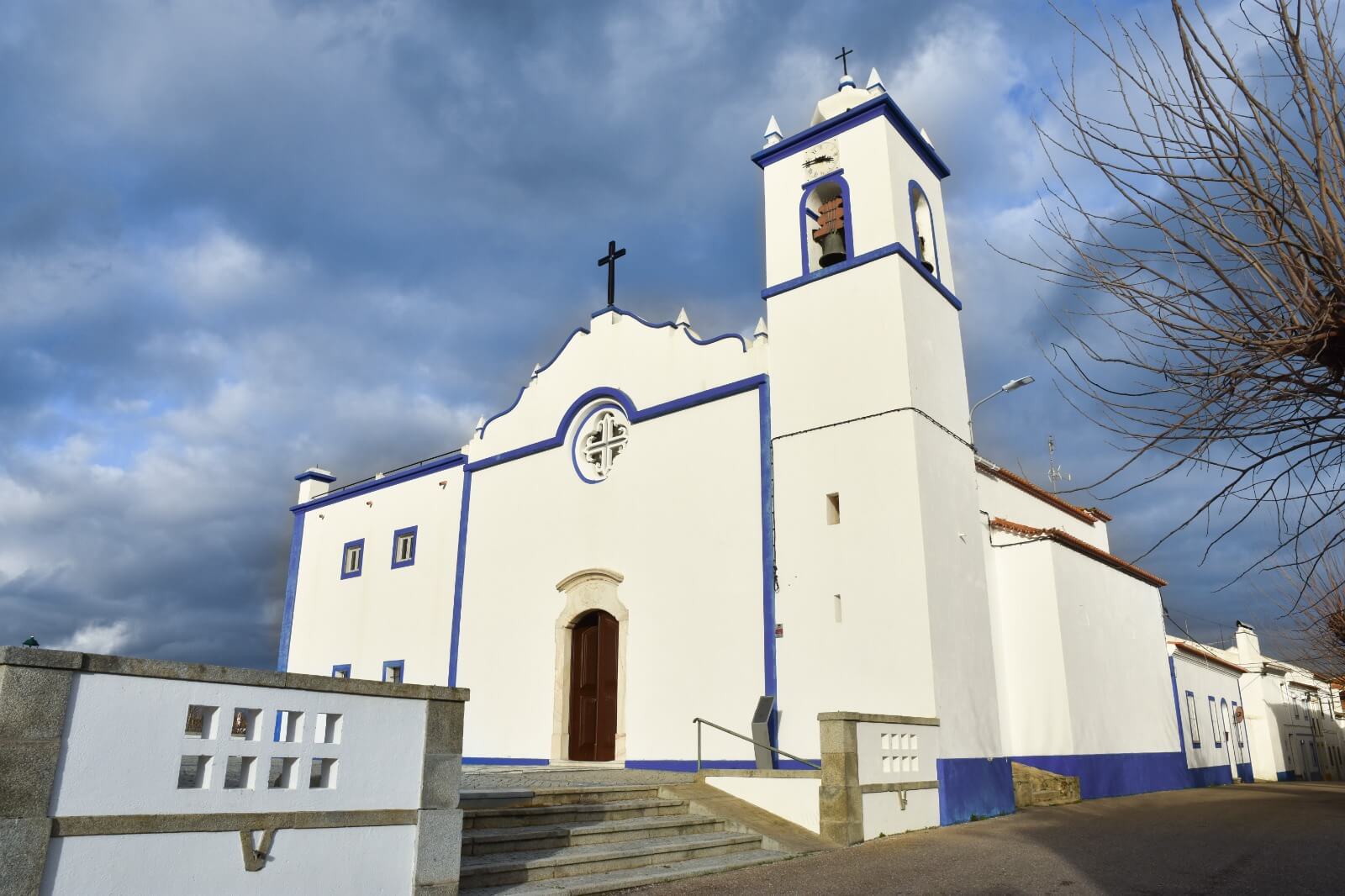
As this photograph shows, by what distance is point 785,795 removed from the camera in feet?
30.2

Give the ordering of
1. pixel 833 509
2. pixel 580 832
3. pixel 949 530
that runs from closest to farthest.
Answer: pixel 580 832
pixel 949 530
pixel 833 509

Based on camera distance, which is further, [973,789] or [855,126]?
[855,126]

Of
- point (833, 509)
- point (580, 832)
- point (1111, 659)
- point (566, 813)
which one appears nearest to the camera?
point (580, 832)

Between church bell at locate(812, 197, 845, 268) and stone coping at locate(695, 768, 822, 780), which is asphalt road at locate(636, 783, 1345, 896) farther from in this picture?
church bell at locate(812, 197, 845, 268)

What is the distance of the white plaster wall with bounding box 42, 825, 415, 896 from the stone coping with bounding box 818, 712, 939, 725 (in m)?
4.49

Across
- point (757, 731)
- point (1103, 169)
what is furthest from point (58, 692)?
point (757, 731)

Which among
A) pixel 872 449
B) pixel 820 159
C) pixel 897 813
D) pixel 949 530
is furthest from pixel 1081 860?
pixel 820 159

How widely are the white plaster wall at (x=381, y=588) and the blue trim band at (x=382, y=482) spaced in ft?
0.31

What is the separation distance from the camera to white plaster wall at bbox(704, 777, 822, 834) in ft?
29.5

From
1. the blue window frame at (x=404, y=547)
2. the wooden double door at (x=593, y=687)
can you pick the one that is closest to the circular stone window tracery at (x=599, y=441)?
the wooden double door at (x=593, y=687)

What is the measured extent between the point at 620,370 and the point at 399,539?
20.2 feet

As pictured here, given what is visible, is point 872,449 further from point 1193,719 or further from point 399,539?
point 1193,719

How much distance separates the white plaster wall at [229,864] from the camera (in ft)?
14.5

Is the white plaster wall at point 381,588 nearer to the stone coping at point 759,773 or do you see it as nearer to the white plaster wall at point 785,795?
the stone coping at point 759,773
